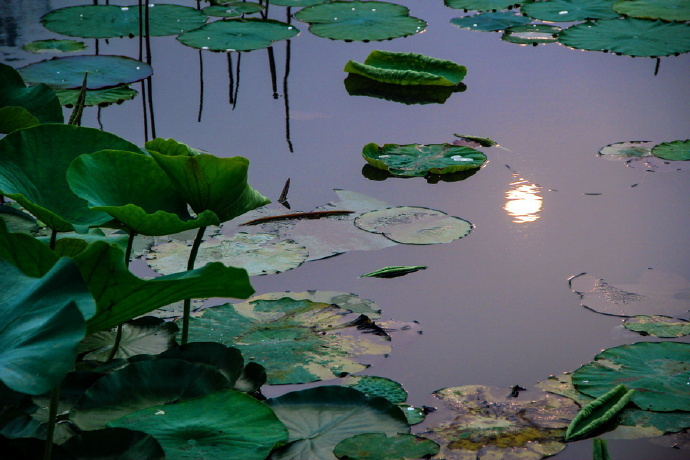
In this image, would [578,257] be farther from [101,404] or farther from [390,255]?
[101,404]

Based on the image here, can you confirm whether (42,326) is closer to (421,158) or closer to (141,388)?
(141,388)

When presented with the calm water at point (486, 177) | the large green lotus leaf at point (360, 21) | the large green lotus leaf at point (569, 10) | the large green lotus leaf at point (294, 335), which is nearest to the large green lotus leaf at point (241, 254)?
the calm water at point (486, 177)

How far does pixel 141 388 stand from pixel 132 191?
34 cm

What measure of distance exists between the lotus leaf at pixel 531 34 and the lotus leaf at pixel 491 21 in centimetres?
8

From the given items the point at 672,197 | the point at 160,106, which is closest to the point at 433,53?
the point at 160,106

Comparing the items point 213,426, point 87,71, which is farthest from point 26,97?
point 87,71

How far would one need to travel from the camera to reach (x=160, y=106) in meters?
3.23

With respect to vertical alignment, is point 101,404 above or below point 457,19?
below

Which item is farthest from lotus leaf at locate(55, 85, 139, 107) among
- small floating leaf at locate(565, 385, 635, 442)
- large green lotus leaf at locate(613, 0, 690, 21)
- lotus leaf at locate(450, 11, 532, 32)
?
large green lotus leaf at locate(613, 0, 690, 21)

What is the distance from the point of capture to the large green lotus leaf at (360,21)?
4.12 m

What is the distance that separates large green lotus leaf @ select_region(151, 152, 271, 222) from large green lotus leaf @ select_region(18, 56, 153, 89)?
2069 mm

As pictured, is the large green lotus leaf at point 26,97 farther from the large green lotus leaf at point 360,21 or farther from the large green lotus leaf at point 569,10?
the large green lotus leaf at point 569,10

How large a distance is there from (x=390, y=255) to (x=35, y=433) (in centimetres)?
118

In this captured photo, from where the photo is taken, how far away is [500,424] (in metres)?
1.47
